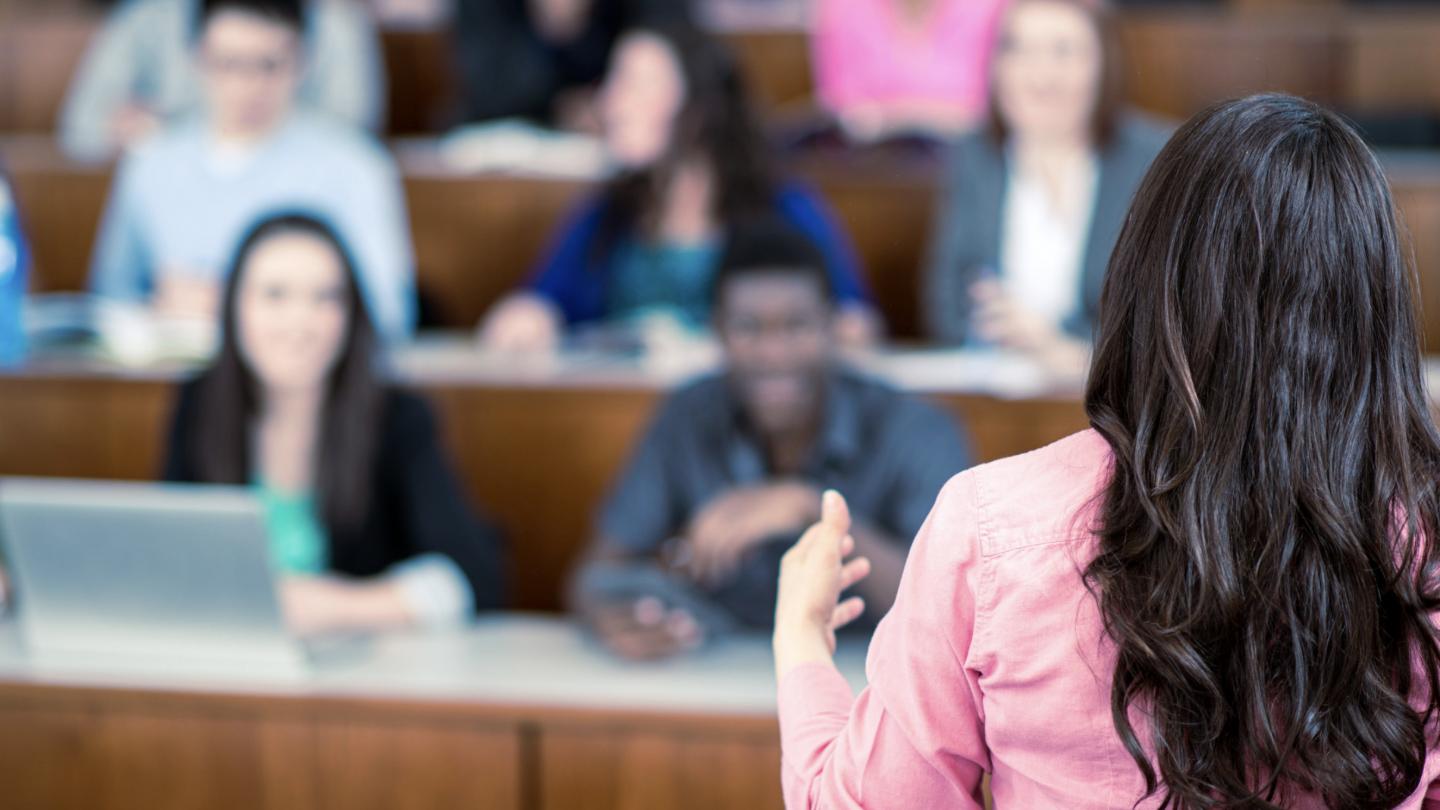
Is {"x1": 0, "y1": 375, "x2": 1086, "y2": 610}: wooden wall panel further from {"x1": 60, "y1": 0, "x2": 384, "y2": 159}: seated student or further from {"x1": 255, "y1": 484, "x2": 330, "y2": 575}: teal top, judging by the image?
{"x1": 60, "y1": 0, "x2": 384, "y2": 159}: seated student

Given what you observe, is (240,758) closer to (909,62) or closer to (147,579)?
(147,579)

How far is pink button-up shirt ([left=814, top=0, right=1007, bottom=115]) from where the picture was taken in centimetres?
357

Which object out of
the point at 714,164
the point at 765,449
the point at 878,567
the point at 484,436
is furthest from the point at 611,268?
the point at 878,567

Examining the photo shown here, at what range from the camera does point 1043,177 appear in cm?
288

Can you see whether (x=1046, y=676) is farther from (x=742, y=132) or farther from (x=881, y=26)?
(x=881, y=26)

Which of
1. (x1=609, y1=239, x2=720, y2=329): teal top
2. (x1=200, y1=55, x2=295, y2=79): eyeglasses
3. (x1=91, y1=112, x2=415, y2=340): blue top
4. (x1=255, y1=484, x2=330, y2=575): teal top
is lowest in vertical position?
(x1=255, y1=484, x2=330, y2=575): teal top

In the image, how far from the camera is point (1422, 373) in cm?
79

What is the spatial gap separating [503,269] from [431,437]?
4.50 ft

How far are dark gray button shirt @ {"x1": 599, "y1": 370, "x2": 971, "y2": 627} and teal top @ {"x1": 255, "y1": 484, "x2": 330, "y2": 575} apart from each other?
1.18 feet

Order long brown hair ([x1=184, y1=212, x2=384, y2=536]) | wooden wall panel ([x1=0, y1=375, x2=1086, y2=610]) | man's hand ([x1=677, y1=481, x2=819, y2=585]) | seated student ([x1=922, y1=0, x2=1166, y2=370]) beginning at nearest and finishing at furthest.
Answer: man's hand ([x1=677, y1=481, x2=819, y2=585])
long brown hair ([x1=184, y1=212, x2=384, y2=536])
wooden wall panel ([x1=0, y1=375, x2=1086, y2=610])
seated student ([x1=922, y1=0, x2=1166, y2=370])

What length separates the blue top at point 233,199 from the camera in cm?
298

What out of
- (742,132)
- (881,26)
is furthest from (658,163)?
(881,26)

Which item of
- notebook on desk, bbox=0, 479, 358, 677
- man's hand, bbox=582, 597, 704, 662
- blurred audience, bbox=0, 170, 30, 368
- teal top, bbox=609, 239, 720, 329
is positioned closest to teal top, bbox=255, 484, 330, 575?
notebook on desk, bbox=0, 479, 358, 677

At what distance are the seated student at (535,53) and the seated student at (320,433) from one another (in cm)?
170
